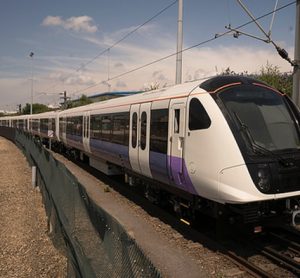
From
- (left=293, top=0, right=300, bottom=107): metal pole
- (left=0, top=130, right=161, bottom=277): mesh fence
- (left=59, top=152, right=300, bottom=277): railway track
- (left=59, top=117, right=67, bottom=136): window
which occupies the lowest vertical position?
(left=59, top=152, right=300, bottom=277): railway track

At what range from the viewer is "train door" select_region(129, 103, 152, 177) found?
10.1 metres

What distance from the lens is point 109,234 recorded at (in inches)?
167

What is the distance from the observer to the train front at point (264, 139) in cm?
692

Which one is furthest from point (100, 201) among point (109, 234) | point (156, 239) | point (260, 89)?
point (109, 234)

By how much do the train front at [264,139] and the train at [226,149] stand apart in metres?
0.02

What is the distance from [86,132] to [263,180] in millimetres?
12559

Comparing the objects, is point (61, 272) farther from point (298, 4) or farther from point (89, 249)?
point (298, 4)

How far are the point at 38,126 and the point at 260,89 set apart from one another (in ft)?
122

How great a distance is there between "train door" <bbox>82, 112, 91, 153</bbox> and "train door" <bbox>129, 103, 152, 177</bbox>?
22.4 ft

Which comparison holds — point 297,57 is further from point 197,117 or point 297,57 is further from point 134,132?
point 197,117

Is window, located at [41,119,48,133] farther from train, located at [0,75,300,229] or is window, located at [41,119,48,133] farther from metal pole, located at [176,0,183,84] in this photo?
train, located at [0,75,300,229]

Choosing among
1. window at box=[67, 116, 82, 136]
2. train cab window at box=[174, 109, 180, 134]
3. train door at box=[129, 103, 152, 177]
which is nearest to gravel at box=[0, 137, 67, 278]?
train door at box=[129, 103, 152, 177]

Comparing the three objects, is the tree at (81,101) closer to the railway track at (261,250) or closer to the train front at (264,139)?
the railway track at (261,250)

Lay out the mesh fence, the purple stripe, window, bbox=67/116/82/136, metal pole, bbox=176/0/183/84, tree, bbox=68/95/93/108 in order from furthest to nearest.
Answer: tree, bbox=68/95/93/108
window, bbox=67/116/82/136
metal pole, bbox=176/0/183/84
the purple stripe
the mesh fence
